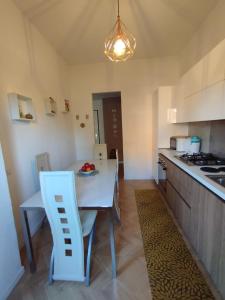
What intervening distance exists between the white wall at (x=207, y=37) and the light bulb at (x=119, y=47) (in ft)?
4.19

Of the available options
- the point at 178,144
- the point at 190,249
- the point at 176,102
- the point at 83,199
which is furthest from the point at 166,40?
the point at 190,249

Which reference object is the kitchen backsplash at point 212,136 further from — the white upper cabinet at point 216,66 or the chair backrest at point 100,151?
the chair backrest at point 100,151

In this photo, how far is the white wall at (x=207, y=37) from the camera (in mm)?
1997

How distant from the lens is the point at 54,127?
115 inches

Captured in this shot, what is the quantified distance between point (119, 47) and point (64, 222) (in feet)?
6.18

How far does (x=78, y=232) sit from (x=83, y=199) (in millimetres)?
262

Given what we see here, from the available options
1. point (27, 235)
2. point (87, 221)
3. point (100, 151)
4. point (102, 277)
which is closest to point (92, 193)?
point (87, 221)

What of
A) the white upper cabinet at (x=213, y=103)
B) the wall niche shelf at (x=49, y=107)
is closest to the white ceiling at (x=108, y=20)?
the wall niche shelf at (x=49, y=107)

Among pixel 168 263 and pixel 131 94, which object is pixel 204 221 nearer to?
pixel 168 263

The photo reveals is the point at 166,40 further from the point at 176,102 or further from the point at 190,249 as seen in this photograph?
the point at 190,249

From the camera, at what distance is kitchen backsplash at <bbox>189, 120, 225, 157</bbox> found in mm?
2029

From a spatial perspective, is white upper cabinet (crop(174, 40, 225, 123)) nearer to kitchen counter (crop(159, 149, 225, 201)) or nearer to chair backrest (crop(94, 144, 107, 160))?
kitchen counter (crop(159, 149, 225, 201))

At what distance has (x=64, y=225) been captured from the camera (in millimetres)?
→ 1297

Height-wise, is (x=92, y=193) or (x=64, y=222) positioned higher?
(x=92, y=193)
